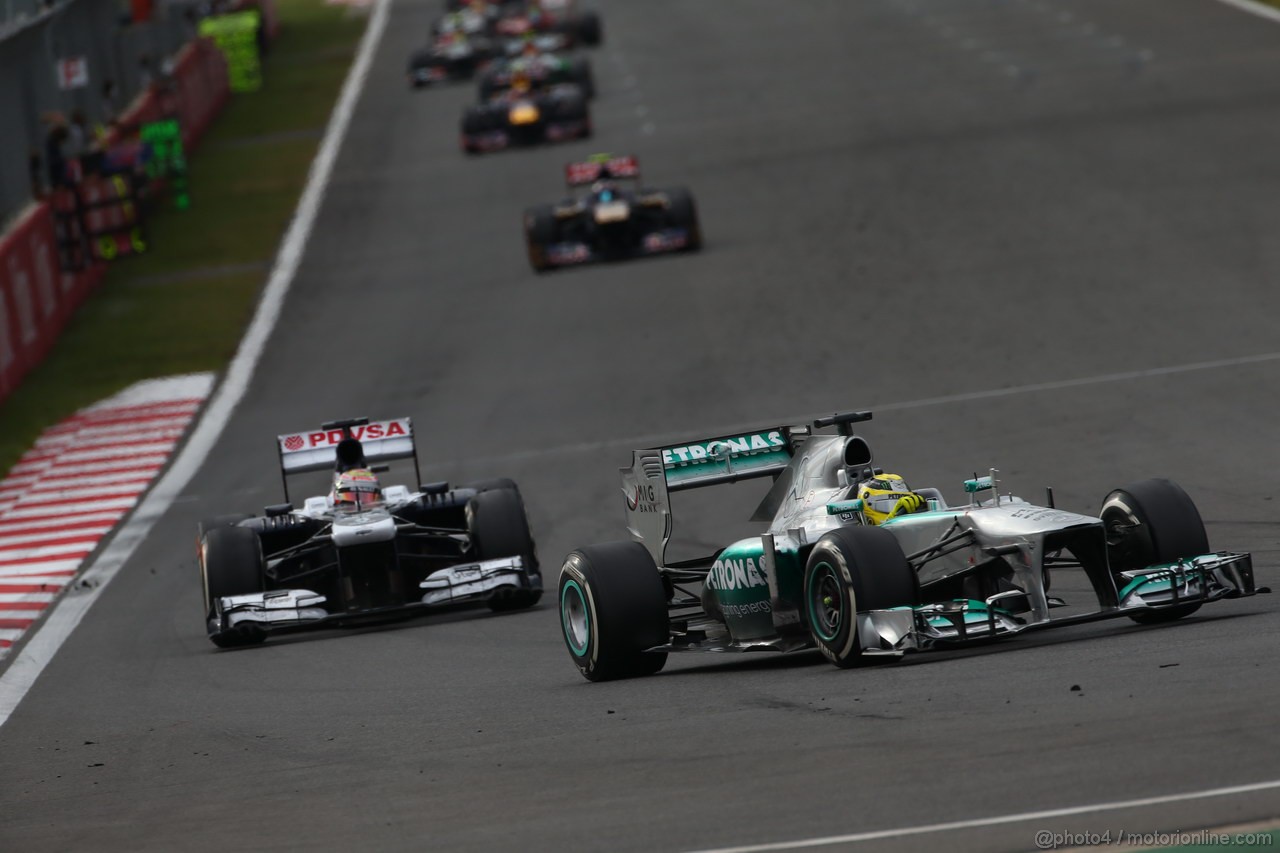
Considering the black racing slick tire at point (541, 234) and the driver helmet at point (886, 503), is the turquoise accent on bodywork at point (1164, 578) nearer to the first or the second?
the driver helmet at point (886, 503)

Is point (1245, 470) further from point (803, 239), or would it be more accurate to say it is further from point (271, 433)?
point (803, 239)

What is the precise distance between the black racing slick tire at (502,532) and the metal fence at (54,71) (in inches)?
580

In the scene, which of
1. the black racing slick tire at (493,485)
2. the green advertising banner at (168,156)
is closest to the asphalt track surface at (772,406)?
the black racing slick tire at (493,485)

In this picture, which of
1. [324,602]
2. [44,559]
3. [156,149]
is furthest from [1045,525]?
[156,149]

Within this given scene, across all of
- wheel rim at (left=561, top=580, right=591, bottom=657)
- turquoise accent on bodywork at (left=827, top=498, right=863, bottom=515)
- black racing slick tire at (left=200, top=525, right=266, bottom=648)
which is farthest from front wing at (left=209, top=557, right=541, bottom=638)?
turquoise accent on bodywork at (left=827, top=498, right=863, bottom=515)

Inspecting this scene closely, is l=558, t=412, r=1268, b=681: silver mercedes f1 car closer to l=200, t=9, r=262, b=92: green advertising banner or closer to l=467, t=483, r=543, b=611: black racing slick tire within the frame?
l=467, t=483, r=543, b=611: black racing slick tire

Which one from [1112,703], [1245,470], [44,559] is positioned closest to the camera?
[1112,703]

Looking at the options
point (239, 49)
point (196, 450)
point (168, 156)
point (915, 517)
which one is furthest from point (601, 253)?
point (239, 49)

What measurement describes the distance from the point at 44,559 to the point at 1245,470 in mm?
11194

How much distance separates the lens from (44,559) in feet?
64.4

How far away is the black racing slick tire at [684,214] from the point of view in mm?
31172

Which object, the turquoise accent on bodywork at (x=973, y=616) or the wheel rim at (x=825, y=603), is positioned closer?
the turquoise accent on bodywork at (x=973, y=616)

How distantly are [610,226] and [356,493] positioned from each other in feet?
52.2

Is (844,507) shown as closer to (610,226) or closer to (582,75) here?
(610,226)
